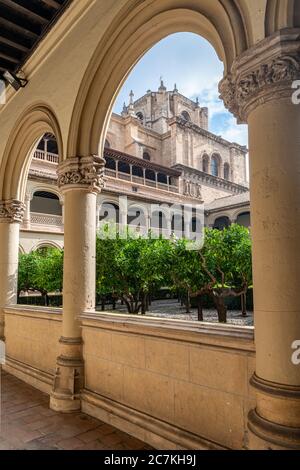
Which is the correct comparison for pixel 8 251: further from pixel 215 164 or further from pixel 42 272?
pixel 215 164

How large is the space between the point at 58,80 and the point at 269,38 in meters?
3.35

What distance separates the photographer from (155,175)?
1064 inches

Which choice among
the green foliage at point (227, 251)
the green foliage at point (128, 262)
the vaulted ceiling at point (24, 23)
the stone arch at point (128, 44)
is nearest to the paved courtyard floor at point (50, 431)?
the stone arch at point (128, 44)

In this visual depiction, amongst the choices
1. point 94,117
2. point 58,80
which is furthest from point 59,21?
point 94,117

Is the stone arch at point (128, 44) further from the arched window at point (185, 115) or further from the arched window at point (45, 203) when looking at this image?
the arched window at point (185, 115)

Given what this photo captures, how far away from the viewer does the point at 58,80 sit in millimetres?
4660

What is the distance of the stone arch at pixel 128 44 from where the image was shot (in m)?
2.65

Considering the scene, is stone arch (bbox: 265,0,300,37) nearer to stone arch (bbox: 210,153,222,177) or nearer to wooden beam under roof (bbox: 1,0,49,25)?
wooden beam under roof (bbox: 1,0,49,25)

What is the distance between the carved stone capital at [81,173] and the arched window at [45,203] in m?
15.2

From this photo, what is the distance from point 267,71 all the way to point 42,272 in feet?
35.2

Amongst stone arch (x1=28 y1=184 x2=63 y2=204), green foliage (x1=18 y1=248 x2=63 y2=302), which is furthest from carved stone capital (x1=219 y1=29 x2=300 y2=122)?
stone arch (x1=28 y1=184 x2=63 y2=204)

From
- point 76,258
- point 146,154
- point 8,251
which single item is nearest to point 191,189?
point 146,154

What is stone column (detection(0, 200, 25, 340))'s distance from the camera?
19.5ft
